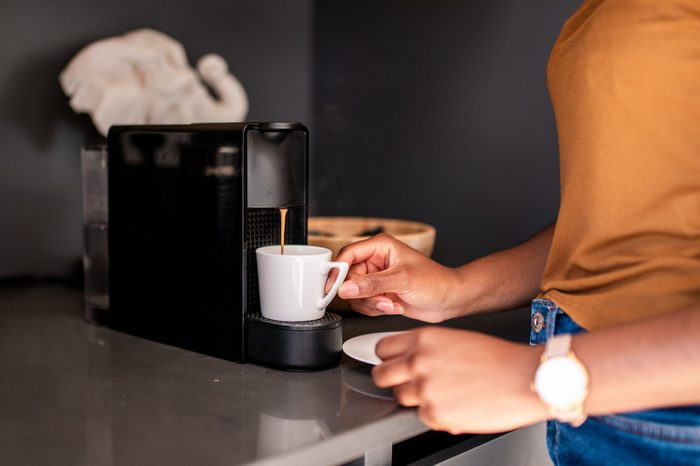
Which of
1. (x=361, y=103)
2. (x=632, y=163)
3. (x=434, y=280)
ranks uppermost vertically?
(x=361, y=103)

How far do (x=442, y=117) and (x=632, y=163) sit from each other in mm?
849

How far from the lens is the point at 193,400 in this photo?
0.83 meters

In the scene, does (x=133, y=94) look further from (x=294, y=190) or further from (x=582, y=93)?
(x=582, y=93)

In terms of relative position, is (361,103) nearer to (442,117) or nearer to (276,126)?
(442,117)

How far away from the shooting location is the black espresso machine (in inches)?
36.7

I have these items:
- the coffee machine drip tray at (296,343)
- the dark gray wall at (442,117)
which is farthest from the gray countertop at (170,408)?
the dark gray wall at (442,117)

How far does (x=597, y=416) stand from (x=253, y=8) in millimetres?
1297

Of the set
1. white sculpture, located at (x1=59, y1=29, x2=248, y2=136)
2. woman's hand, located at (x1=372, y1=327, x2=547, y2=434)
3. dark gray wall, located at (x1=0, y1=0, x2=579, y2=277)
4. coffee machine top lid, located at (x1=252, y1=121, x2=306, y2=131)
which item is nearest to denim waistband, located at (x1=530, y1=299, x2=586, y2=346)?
woman's hand, located at (x1=372, y1=327, x2=547, y2=434)

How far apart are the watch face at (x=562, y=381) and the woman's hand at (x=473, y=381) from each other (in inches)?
1.0

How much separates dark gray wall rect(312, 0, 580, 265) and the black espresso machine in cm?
61

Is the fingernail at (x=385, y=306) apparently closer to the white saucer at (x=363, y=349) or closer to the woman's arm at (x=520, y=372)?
the white saucer at (x=363, y=349)

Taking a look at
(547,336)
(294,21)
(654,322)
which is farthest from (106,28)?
(654,322)

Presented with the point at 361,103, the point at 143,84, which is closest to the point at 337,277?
the point at 143,84

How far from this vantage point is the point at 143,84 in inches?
55.2
